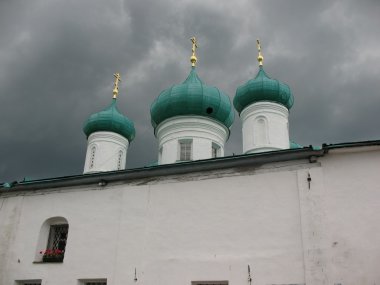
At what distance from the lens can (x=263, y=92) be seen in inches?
603

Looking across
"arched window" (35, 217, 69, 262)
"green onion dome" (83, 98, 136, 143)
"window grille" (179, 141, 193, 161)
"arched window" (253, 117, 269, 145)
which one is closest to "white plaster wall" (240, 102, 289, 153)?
"arched window" (253, 117, 269, 145)

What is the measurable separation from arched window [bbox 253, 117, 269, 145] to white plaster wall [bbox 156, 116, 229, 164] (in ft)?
4.20

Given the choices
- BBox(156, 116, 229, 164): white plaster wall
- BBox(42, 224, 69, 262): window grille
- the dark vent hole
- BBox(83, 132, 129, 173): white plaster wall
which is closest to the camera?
BBox(42, 224, 69, 262): window grille

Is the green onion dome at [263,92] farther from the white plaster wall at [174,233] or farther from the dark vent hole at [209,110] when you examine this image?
the white plaster wall at [174,233]

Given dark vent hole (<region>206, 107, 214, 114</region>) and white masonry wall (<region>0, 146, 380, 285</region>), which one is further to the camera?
dark vent hole (<region>206, 107, 214, 114</region>)

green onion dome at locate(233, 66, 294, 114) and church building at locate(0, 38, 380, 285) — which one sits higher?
green onion dome at locate(233, 66, 294, 114)

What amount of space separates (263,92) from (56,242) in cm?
880

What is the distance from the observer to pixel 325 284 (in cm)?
840

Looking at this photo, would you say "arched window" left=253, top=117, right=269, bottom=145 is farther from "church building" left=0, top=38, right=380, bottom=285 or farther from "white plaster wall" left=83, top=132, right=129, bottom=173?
"white plaster wall" left=83, top=132, right=129, bottom=173

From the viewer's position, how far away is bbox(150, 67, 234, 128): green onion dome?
14.8 meters

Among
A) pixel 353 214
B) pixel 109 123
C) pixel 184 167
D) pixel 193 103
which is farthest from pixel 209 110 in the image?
pixel 353 214

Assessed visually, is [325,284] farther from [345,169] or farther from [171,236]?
[171,236]

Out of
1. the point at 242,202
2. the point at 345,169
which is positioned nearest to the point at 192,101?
the point at 242,202

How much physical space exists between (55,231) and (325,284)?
7806 mm
